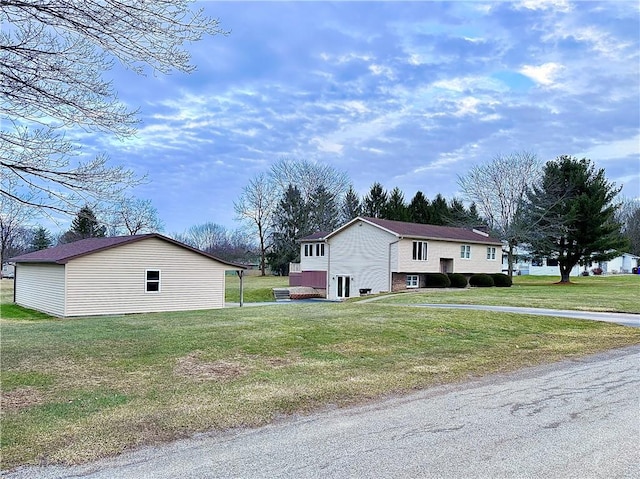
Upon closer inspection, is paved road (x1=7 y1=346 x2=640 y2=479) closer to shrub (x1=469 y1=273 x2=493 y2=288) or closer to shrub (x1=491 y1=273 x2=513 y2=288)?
shrub (x1=469 y1=273 x2=493 y2=288)

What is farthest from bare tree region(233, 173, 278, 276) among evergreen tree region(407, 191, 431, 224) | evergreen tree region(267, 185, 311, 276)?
evergreen tree region(407, 191, 431, 224)

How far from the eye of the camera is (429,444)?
464cm

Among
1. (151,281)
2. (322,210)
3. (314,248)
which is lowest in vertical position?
(151,281)

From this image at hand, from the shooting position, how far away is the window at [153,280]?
81.1ft

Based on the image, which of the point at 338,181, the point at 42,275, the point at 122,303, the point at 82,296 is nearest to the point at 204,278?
the point at 122,303

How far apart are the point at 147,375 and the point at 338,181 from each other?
54721mm

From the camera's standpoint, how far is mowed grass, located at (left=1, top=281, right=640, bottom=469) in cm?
508

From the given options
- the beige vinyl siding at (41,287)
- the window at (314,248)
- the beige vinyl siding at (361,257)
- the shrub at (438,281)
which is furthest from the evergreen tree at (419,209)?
the beige vinyl siding at (41,287)

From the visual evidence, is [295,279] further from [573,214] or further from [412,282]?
[573,214]

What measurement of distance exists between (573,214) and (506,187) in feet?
19.7

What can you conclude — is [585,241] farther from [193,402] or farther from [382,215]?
[193,402]

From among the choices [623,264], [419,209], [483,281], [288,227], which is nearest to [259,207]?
[288,227]

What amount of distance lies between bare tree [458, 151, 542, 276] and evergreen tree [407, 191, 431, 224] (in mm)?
15366

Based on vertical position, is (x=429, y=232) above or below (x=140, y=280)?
above
